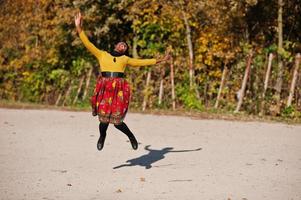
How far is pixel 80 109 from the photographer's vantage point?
59.5ft

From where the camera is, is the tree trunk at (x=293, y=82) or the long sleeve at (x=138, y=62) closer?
the long sleeve at (x=138, y=62)

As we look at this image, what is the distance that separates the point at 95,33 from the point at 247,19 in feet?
17.0

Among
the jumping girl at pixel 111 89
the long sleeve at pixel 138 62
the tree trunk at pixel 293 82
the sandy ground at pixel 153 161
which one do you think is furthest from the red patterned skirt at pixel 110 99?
the tree trunk at pixel 293 82

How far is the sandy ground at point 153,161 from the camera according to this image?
7.41 m

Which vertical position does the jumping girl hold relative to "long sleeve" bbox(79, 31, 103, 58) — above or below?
below

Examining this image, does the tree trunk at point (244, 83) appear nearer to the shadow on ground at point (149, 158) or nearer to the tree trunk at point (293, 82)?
the tree trunk at point (293, 82)

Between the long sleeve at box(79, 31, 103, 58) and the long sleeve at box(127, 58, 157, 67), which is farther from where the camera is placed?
the long sleeve at box(127, 58, 157, 67)

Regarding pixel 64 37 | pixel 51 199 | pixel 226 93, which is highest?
pixel 64 37

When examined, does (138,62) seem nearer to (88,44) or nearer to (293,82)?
(88,44)

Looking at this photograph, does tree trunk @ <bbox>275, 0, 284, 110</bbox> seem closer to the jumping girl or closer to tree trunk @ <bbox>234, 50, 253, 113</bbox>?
tree trunk @ <bbox>234, 50, 253, 113</bbox>

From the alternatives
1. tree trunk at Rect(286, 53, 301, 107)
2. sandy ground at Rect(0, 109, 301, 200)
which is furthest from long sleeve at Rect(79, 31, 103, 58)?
tree trunk at Rect(286, 53, 301, 107)

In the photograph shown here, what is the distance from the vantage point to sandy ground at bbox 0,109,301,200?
7.41 meters

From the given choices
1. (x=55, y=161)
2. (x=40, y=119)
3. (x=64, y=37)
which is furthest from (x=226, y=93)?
(x=55, y=161)

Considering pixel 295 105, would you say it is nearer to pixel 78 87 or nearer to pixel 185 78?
pixel 185 78
